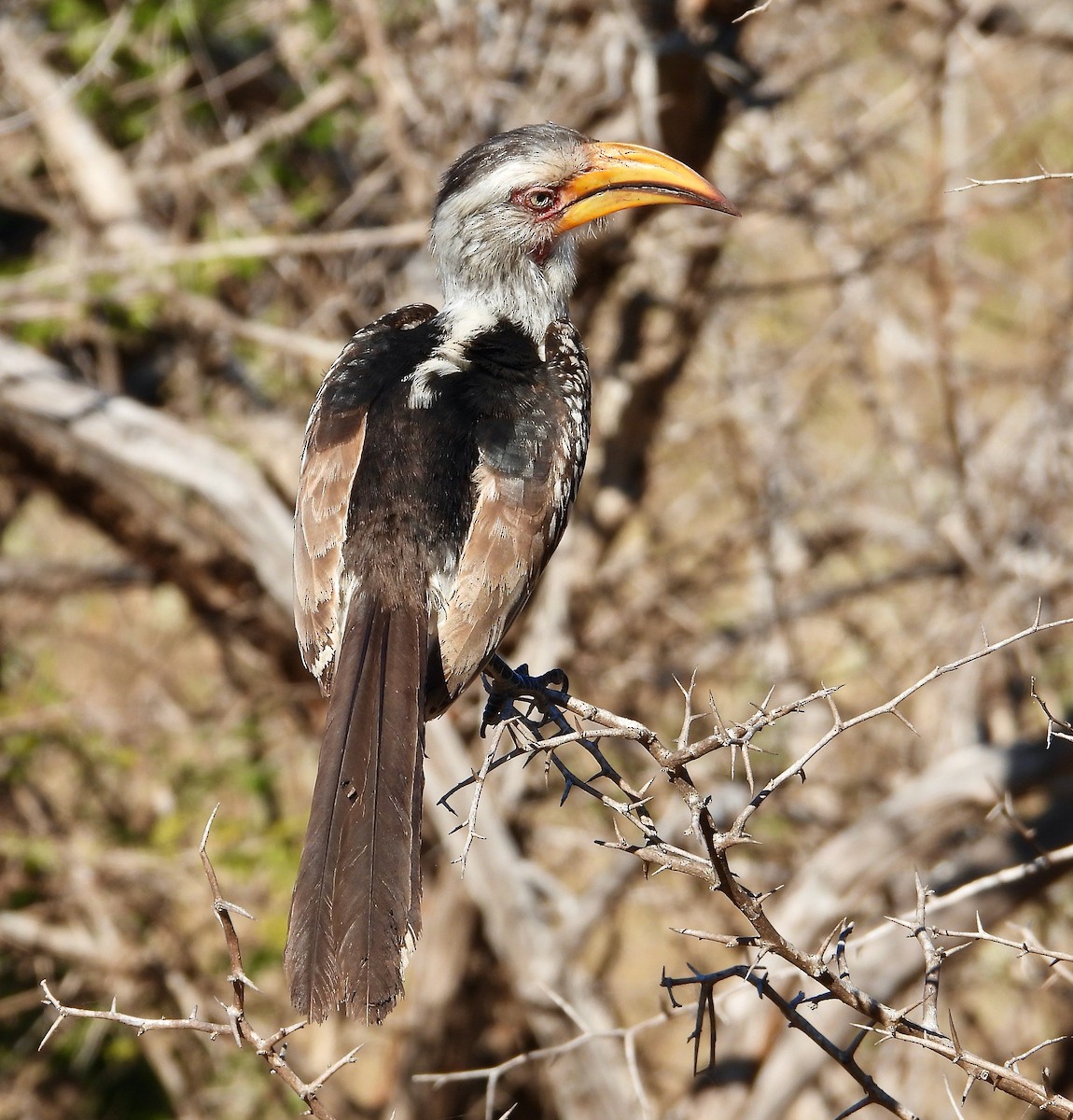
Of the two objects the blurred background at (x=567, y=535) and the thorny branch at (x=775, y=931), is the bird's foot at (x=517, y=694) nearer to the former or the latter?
the thorny branch at (x=775, y=931)

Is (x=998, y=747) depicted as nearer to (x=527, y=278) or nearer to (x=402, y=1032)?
(x=527, y=278)

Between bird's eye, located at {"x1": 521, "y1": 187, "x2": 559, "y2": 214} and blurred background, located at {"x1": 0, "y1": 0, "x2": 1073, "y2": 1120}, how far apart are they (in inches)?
49.2

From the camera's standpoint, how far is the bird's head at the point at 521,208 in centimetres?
377

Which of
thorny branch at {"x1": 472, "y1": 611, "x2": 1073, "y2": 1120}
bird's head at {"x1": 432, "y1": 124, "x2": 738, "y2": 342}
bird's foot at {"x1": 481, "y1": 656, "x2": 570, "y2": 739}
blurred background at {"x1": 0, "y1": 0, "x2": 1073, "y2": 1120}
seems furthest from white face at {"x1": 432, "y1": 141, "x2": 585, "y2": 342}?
thorny branch at {"x1": 472, "y1": 611, "x2": 1073, "y2": 1120}

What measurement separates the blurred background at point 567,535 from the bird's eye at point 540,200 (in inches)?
49.2

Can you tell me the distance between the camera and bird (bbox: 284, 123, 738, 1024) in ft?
7.88

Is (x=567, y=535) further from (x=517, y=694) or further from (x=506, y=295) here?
(x=517, y=694)

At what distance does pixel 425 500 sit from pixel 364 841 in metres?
0.91

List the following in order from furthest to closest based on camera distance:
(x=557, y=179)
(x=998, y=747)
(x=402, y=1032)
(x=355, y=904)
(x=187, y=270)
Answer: (x=402, y=1032) → (x=187, y=270) → (x=998, y=747) → (x=557, y=179) → (x=355, y=904)

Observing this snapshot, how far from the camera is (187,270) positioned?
5.68m

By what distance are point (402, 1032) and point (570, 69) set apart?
172 inches

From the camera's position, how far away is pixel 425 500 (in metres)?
3.09

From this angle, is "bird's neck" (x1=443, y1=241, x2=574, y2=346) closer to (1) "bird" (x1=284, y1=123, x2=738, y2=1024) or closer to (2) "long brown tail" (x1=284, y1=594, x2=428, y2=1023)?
(1) "bird" (x1=284, y1=123, x2=738, y2=1024)

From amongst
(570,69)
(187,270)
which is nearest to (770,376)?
(570,69)
